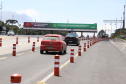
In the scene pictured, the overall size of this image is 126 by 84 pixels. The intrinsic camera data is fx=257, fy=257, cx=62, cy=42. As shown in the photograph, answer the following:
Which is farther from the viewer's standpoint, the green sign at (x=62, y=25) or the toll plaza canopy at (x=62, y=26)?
the toll plaza canopy at (x=62, y=26)

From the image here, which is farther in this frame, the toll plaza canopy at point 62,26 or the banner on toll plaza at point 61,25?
the toll plaza canopy at point 62,26

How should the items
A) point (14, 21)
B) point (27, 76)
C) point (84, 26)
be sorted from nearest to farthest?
point (27, 76) < point (84, 26) < point (14, 21)

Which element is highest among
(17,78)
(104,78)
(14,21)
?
(14,21)

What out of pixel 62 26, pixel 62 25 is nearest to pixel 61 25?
pixel 62 25

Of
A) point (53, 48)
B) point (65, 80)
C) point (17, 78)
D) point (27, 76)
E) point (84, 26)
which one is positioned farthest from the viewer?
point (84, 26)

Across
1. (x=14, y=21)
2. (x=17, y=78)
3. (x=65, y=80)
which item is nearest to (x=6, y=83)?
(x=65, y=80)

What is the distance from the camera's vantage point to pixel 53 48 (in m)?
18.5

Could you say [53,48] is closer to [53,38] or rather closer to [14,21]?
[53,38]

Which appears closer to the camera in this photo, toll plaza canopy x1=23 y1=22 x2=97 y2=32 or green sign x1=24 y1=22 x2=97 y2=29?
green sign x1=24 y1=22 x2=97 y2=29

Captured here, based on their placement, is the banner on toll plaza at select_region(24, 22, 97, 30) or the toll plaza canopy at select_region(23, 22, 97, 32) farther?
the toll plaza canopy at select_region(23, 22, 97, 32)

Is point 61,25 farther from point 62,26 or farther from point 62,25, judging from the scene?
point 62,26

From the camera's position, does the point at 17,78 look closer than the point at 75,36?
Yes

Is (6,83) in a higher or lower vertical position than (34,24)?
lower

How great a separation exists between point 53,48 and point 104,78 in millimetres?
9817
